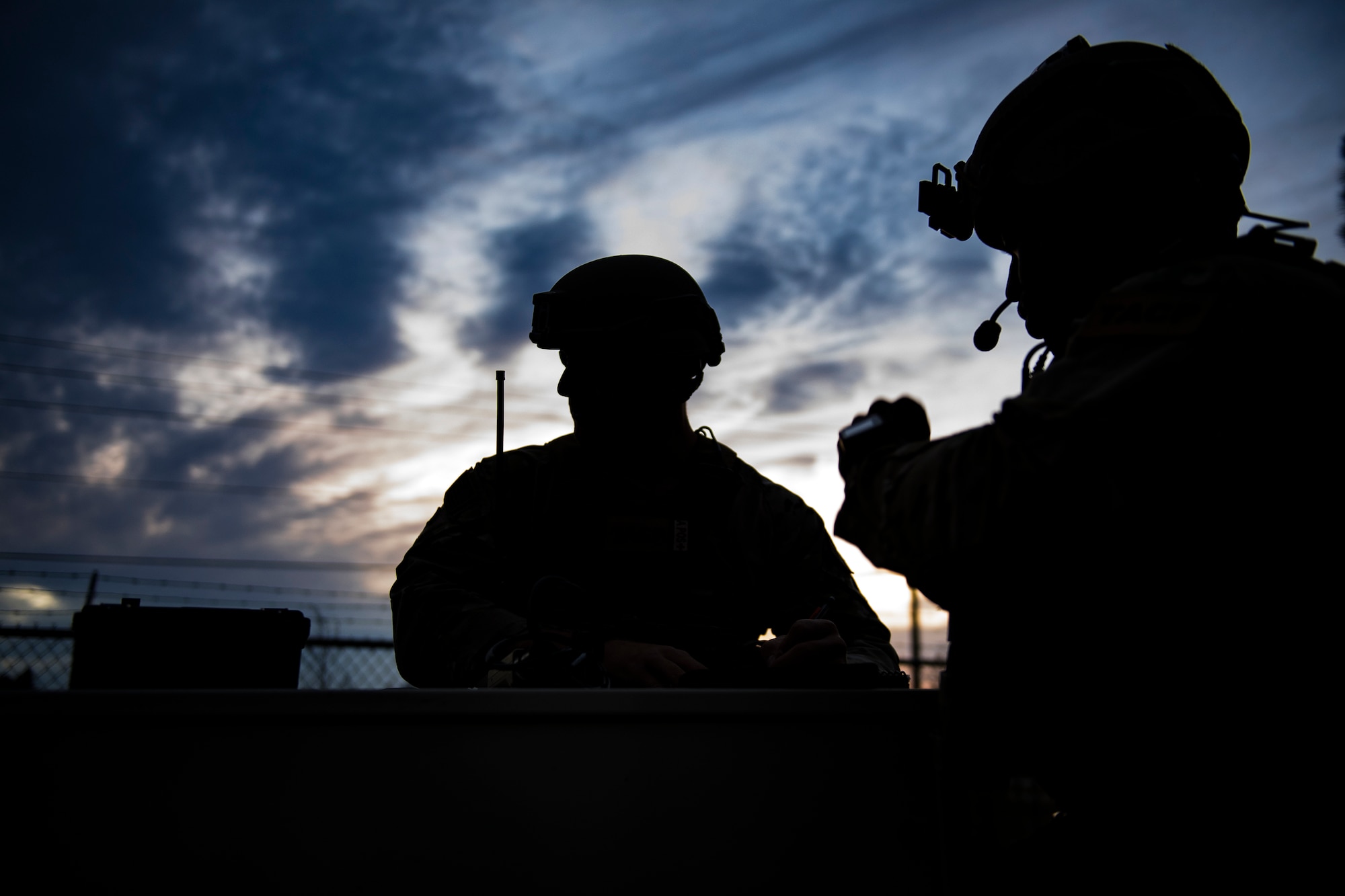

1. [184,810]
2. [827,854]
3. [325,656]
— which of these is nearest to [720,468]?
[827,854]

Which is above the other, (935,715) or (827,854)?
(935,715)

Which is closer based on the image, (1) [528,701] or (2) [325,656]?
(1) [528,701]

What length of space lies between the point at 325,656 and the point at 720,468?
606 cm

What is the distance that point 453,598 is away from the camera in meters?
2.31

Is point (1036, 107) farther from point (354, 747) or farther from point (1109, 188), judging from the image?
point (354, 747)

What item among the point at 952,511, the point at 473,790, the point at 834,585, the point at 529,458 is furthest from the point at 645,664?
the point at 529,458

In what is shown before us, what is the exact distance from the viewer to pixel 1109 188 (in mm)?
1635

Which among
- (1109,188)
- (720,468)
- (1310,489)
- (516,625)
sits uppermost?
(1109,188)

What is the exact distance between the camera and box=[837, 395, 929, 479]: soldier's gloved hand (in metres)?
1.48

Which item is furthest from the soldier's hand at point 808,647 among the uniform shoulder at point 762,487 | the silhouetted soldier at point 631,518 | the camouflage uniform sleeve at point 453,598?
the uniform shoulder at point 762,487

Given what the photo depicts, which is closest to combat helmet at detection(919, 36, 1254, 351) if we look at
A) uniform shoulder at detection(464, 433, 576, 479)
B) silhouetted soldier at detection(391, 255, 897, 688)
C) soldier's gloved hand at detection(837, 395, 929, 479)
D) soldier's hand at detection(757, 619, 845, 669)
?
soldier's gloved hand at detection(837, 395, 929, 479)

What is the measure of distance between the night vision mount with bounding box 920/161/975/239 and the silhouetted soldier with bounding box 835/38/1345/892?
847 millimetres

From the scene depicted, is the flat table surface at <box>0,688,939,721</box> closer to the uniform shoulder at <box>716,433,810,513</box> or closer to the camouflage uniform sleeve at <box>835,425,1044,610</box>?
the camouflage uniform sleeve at <box>835,425,1044,610</box>

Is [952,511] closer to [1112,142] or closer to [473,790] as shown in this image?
[473,790]
